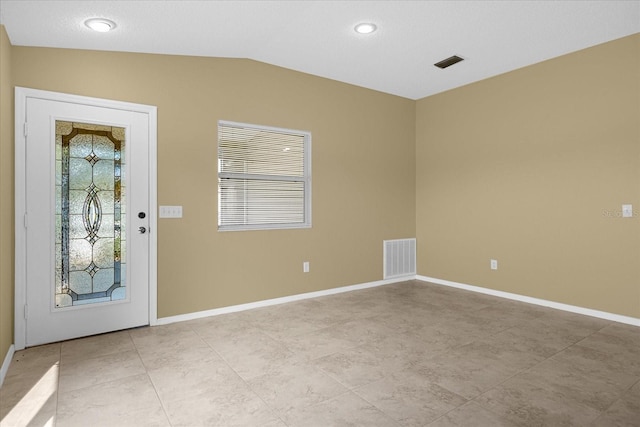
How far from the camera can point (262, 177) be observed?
13.5 ft

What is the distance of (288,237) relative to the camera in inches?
167

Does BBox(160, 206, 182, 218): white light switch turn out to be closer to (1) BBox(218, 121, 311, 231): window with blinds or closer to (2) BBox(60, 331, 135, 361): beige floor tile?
(1) BBox(218, 121, 311, 231): window with blinds

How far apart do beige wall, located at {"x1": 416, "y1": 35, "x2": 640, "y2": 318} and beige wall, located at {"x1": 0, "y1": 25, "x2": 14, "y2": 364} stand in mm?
4622

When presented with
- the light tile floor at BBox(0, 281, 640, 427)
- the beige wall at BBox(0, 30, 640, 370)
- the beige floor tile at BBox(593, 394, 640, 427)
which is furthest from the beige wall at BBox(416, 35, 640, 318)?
the beige floor tile at BBox(593, 394, 640, 427)

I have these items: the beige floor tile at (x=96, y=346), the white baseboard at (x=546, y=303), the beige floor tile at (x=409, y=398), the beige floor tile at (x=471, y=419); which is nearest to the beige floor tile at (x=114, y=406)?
the beige floor tile at (x=96, y=346)

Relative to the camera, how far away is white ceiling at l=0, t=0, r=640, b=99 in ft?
8.59

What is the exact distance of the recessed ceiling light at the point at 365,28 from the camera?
3.14 metres

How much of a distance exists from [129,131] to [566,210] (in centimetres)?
435

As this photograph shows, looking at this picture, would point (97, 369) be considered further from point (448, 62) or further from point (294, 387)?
point (448, 62)

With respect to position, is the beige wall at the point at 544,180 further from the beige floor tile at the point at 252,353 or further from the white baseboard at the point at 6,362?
the white baseboard at the point at 6,362

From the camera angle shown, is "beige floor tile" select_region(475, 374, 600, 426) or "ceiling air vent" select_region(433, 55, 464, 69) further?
"ceiling air vent" select_region(433, 55, 464, 69)

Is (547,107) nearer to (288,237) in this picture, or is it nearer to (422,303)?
(422,303)

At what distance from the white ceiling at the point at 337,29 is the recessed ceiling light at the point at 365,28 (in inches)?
2.3

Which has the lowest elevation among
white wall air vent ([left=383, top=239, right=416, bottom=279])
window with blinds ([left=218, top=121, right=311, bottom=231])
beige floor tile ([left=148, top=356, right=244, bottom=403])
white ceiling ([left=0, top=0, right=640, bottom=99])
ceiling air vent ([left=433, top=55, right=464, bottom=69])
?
beige floor tile ([left=148, top=356, right=244, bottom=403])
